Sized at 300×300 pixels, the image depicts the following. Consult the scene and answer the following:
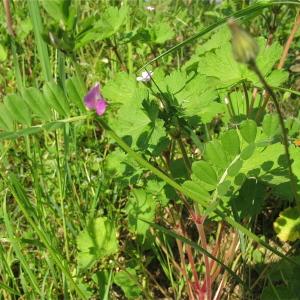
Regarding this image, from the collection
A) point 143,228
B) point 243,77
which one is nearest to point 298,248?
point 143,228

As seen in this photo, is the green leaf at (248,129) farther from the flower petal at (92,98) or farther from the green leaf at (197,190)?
the flower petal at (92,98)

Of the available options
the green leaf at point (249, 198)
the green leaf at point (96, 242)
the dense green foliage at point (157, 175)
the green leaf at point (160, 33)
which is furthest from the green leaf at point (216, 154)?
the green leaf at point (160, 33)

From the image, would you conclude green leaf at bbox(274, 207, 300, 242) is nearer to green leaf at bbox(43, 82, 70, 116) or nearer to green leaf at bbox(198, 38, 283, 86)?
green leaf at bbox(198, 38, 283, 86)

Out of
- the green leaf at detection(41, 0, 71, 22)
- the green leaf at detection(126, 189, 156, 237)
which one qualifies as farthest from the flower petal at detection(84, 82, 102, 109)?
the green leaf at detection(126, 189, 156, 237)

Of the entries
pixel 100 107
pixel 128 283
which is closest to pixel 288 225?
pixel 128 283

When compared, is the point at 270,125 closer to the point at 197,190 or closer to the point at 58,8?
the point at 197,190
